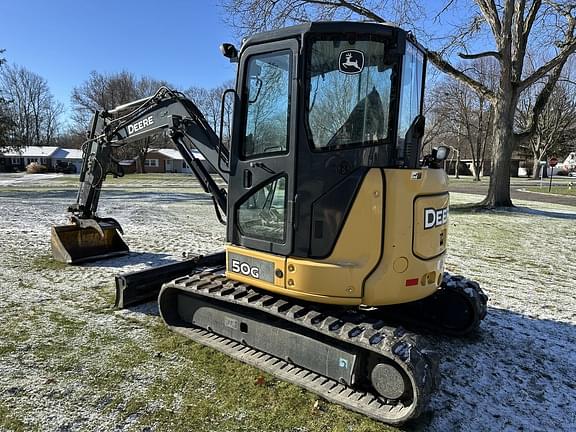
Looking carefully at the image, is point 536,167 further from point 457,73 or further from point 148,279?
point 148,279

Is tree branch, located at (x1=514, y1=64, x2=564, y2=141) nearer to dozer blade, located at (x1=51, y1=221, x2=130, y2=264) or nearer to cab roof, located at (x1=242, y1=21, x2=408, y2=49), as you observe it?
dozer blade, located at (x1=51, y1=221, x2=130, y2=264)

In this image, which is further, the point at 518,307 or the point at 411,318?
the point at 518,307

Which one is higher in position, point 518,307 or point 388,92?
point 388,92

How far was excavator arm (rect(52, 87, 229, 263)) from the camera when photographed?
5113 mm

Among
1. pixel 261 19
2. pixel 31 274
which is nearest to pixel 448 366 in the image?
pixel 31 274

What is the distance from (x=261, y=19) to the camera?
16938 millimetres

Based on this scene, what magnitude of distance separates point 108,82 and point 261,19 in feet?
151

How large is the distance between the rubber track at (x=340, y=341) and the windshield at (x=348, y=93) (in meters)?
1.45

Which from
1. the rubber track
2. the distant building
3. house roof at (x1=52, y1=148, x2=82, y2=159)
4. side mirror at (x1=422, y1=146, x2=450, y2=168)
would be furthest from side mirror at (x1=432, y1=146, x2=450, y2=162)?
house roof at (x1=52, y1=148, x2=82, y2=159)

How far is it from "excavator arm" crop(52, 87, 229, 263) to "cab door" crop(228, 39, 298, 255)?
353mm

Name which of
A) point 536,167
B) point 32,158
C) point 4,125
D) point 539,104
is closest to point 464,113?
point 536,167

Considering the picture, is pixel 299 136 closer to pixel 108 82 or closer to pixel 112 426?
pixel 112 426

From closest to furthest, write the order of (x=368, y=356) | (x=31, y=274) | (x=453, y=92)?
(x=368, y=356)
(x=31, y=274)
(x=453, y=92)

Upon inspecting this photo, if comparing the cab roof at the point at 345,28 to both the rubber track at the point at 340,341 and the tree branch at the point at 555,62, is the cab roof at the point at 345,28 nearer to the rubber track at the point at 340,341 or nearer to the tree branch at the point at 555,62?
the rubber track at the point at 340,341
